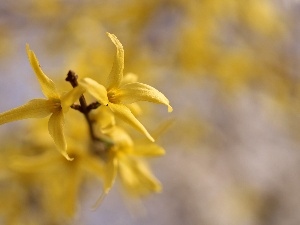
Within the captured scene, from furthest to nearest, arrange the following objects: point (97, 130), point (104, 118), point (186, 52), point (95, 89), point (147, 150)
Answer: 1. point (186, 52)
2. point (147, 150)
3. point (97, 130)
4. point (104, 118)
5. point (95, 89)

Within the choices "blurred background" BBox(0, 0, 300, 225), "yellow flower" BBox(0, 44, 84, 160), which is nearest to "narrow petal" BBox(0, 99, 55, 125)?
"yellow flower" BBox(0, 44, 84, 160)

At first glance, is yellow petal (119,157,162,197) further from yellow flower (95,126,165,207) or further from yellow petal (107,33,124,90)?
yellow petal (107,33,124,90)

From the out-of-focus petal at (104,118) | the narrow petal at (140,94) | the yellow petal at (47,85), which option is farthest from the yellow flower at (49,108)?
the out-of-focus petal at (104,118)

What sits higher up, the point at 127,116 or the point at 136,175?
the point at 127,116

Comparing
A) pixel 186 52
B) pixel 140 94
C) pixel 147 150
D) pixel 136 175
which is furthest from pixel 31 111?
pixel 186 52

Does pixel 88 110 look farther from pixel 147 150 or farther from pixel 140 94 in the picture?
pixel 147 150

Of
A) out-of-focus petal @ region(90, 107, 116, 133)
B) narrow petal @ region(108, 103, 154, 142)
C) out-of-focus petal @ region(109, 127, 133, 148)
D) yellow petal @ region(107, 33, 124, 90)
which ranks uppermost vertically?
yellow petal @ region(107, 33, 124, 90)

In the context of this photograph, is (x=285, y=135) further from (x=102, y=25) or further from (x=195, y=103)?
(x=102, y=25)
